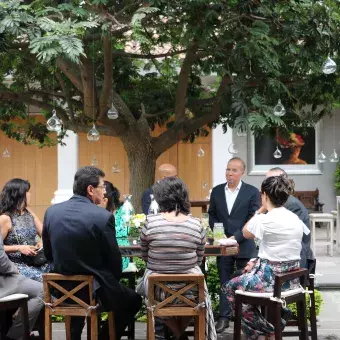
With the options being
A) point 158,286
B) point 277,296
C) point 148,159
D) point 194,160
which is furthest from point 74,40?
point 194,160

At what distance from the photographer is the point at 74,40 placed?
7090 mm

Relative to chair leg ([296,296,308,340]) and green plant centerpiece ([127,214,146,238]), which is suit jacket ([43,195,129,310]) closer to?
green plant centerpiece ([127,214,146,238])

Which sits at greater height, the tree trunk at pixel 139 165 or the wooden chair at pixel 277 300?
the tree trunk at pixel 139 165

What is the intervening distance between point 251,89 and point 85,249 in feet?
10.1

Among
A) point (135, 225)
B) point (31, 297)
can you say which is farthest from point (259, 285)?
point (31, 297)

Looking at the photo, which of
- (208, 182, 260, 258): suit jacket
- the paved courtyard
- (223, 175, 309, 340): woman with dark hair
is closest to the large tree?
(223, 175, 309, 340): woman with dark hair

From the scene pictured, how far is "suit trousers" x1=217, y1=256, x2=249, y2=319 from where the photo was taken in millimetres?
8828

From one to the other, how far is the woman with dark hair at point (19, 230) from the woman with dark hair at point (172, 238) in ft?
4.94

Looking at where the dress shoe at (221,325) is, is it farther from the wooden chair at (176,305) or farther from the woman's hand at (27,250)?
the woman's hand at (27,250)

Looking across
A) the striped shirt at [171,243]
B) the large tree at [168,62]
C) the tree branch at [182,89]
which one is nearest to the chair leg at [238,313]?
the striped shirt at [171,243]

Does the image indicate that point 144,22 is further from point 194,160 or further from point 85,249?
point 194,160

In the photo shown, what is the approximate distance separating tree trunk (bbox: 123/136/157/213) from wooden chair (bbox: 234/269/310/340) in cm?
→ 411

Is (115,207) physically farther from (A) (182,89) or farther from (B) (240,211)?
(A) (182,89)

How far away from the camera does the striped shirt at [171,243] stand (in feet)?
21.8
